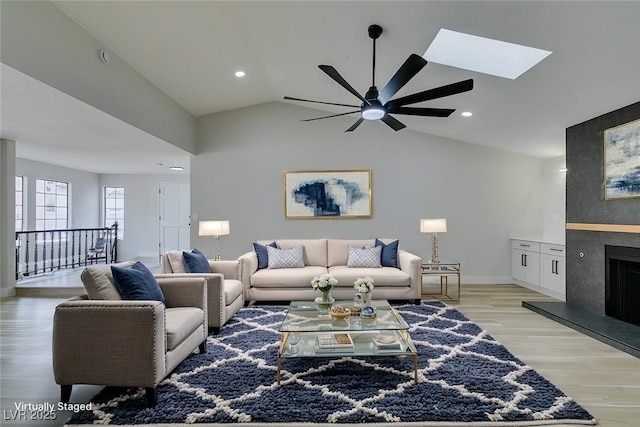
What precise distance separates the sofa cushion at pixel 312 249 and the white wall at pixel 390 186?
56 centimetres

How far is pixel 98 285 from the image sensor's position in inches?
97.4

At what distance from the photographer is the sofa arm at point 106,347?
2244mm

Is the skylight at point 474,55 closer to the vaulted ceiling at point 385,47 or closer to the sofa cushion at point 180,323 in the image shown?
the vaulted ceiling at point 385,47

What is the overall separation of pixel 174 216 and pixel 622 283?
8.43 metres

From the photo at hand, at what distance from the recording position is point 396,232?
6.05 meters

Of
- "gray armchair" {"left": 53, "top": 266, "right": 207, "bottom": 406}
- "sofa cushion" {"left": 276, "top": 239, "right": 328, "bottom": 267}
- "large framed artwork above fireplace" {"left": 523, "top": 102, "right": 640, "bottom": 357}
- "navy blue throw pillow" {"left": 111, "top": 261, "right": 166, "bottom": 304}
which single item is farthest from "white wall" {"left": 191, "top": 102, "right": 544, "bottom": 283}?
"gray armchair" {"left": 53, "top": 266, "right": 207, "bottom": 406}

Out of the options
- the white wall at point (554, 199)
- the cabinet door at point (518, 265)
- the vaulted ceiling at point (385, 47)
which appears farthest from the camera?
the cabinet door at point (518, 265)

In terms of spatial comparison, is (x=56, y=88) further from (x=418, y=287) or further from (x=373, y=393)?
(x=418, y=287)

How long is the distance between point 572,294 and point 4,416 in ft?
19.0

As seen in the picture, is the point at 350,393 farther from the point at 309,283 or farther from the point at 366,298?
the point at 309,283

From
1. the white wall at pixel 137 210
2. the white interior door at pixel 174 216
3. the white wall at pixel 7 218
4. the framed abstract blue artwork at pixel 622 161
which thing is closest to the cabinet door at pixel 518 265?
the framed abstract blue artwork at pixel 622 161

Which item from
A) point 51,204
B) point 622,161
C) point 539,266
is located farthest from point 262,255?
point 51,204

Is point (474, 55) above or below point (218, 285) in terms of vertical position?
above

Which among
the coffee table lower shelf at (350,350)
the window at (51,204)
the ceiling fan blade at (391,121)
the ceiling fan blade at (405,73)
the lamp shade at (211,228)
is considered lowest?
the coffee table lower shelf at (350,350)
